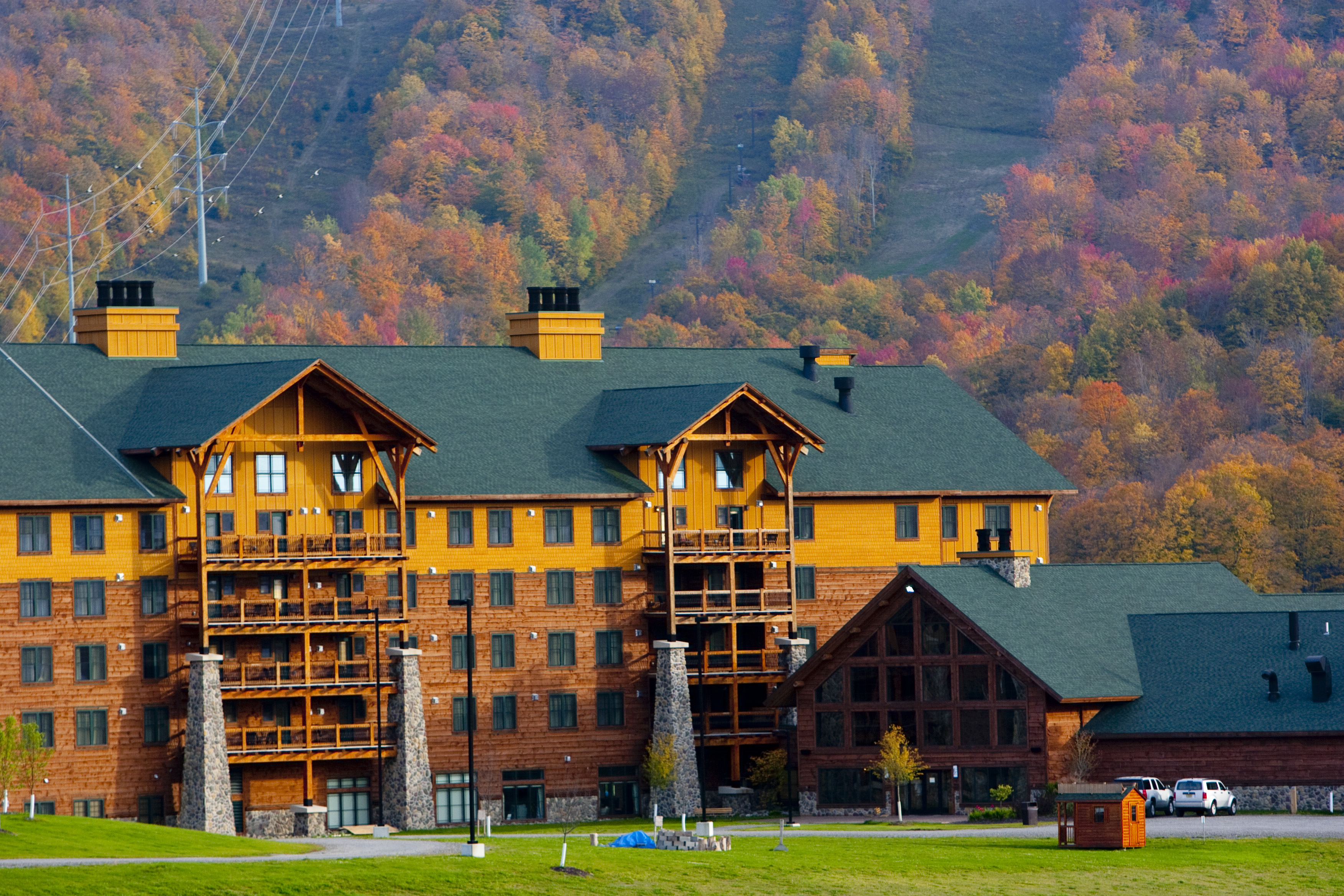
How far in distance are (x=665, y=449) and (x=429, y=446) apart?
338 inches

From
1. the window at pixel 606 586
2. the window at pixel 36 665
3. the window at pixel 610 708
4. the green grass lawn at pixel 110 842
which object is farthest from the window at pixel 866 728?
the window at pixel 36 665

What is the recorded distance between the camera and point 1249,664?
269 ft

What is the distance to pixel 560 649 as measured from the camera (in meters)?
87.1

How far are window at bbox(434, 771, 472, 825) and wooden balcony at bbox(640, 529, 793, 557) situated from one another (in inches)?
401

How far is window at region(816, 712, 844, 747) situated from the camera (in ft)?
279

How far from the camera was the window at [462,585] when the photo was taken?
85.2m

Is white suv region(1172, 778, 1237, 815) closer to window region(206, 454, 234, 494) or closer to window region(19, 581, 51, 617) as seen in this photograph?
window region(206, 454, 234, 494)

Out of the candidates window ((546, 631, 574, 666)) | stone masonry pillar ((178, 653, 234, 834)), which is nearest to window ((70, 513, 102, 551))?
stone masonry pillar ((178, 653, 234, 834))

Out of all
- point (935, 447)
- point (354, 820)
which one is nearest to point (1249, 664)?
point (935, 447)

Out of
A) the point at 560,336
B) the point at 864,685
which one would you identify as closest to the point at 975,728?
the point at 864,685

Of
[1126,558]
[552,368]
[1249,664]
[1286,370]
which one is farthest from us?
[1286,370]

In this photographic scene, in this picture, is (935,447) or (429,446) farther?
(935,447)

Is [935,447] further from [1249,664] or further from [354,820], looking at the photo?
[354,820]

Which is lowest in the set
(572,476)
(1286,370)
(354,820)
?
(354,820)
